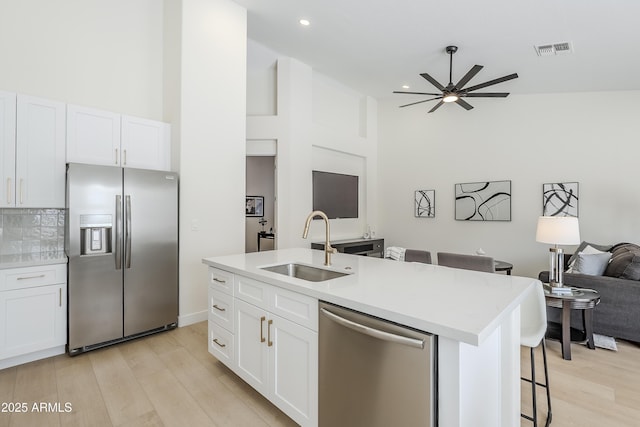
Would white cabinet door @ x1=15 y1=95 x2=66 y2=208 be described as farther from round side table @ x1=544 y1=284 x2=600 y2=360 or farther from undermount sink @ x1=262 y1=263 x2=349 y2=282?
round side table @ x1=544 y1=284 x2=600 y2=360

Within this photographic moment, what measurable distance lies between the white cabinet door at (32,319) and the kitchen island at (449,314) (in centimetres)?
166

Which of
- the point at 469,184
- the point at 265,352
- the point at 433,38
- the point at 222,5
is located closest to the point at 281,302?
the point at 265,352

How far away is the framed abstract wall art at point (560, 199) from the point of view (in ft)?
15.7

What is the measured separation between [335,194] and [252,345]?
409 centimetres

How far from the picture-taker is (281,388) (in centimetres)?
183

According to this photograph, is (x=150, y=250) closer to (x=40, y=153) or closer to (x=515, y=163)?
(x=40, y=153)

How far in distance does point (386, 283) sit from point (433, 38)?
3.68 metres

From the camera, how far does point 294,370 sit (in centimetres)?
174

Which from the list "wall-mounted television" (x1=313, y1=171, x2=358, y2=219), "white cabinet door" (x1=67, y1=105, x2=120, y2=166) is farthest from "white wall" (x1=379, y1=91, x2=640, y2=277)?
"white cabinet door" (x1=67, y1=105, x2=120, y2=166)

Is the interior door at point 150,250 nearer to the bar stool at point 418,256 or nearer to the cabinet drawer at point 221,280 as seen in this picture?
the cabinet drawer at point 221,280

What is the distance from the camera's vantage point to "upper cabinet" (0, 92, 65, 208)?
8.75ft

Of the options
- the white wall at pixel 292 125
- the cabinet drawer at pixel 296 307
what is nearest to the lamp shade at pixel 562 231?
the cabinet drawer at pixel 296 307

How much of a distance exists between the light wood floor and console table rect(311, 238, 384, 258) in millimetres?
2826

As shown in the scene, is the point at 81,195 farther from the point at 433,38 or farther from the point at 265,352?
the point at 433,38
